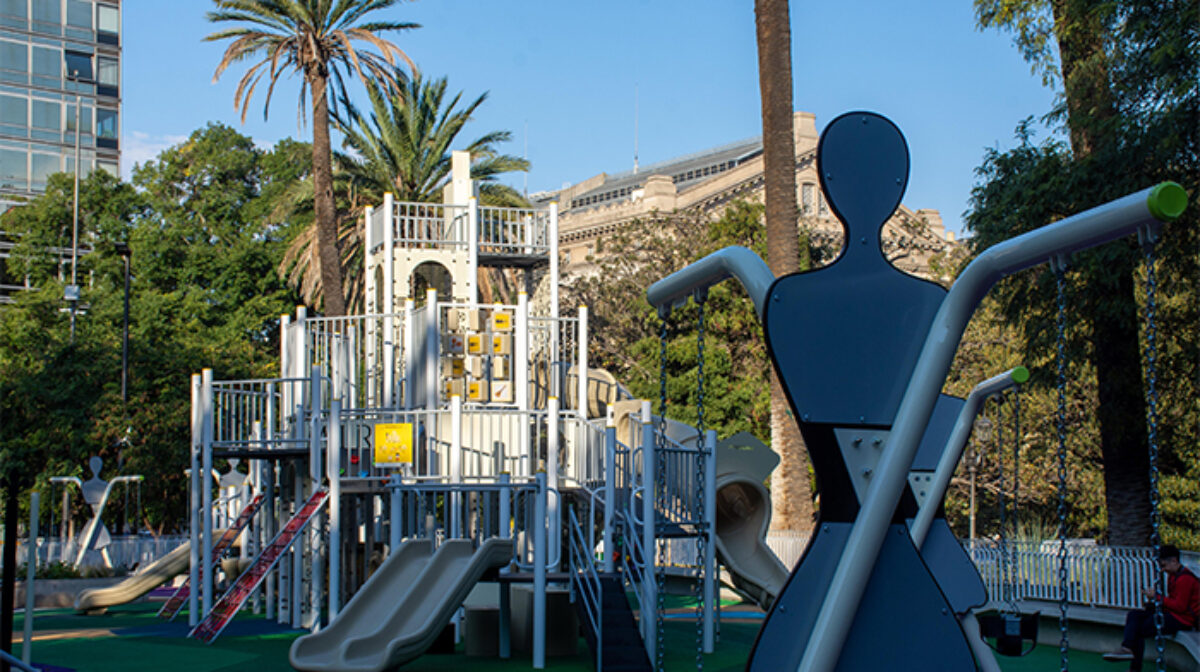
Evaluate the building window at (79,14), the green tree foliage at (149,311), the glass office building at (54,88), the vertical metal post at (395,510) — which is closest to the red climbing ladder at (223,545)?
the vertical metal post at (395,510)

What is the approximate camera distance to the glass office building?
56.8 metres

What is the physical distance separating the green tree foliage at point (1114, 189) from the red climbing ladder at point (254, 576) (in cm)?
1132

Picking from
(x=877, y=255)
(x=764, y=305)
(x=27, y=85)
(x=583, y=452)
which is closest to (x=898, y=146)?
(x=877, y=255)

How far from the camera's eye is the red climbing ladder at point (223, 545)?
16.7 metres

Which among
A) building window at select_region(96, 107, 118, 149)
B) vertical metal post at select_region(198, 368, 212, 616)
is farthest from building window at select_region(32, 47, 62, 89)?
vertical metal post at select_region(198, 368, 212, 616)

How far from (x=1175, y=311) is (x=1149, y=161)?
405 cm

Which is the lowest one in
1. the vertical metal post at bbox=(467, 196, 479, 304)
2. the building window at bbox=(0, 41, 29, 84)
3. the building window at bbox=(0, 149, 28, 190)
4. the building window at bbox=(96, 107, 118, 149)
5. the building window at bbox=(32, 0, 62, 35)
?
the vertical metal post at bbox=(467, 196, 479, 304)

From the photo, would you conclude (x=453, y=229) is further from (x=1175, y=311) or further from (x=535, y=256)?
(x=1175, y=311)

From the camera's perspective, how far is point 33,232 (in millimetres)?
49156

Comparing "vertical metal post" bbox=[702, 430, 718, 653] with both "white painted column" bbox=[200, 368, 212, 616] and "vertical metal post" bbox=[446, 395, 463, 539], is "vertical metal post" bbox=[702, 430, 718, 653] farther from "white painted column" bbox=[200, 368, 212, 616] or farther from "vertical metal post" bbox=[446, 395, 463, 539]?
"white painted column" bbox=[200, 368, 212, 616]

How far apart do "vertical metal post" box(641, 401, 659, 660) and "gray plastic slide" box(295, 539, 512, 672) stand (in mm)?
1700

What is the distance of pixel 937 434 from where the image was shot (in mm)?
6426

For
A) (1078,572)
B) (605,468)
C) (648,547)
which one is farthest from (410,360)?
(1078,572)

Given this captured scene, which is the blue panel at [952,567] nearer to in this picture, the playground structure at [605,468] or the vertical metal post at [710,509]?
the playground structure at [605,468]
